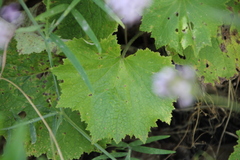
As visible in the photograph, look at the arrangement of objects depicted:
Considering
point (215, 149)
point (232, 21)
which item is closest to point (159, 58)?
point (232, 21)

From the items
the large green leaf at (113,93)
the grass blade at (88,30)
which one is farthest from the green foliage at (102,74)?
the grass blade at (88,30)

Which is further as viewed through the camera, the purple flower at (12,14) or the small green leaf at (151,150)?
the purple flower at (12,14)

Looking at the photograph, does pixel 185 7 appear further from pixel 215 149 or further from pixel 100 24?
pixel 215 149

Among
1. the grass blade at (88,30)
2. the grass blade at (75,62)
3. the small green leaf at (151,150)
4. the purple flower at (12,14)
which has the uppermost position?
the purple flower at (12,14)

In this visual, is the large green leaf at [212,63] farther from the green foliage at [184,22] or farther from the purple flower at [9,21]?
the purple flower at [9,21]

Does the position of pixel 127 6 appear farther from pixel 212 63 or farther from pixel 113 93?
pixel 212 63

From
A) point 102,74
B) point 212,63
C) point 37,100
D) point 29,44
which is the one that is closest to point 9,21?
point 29,44

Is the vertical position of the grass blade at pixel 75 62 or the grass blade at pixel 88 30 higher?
the grass blade at pixel 88 30
